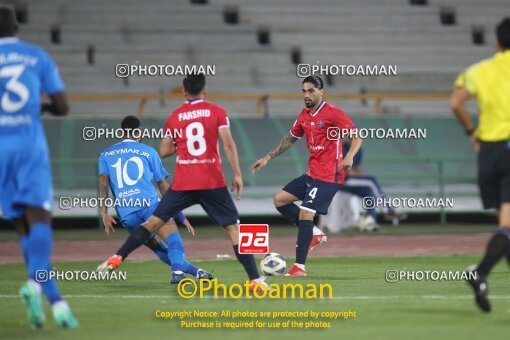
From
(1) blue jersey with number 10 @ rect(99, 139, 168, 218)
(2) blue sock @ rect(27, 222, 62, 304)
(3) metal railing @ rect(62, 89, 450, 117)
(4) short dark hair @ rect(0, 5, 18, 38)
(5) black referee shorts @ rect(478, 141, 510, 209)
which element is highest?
(4) short dark hair @ rect(0, 5, 18, 38)

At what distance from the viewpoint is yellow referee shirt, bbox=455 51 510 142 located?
9297 millimetres

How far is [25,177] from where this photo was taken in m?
8.42

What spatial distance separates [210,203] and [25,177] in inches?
122

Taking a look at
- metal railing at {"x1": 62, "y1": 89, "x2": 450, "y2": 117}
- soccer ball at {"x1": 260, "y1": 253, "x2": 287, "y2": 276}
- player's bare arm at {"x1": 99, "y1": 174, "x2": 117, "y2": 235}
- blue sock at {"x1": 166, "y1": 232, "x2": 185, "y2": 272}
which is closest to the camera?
blue sock at {"x1": 166, "y1": 232, "x2": 185, "y2": 272}

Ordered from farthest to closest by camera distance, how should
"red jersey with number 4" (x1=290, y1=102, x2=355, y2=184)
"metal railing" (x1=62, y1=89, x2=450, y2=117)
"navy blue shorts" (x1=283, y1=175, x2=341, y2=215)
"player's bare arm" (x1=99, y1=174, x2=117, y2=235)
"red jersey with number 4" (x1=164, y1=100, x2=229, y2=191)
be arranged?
1. "metal railing" (x1=62, y1=89, x2=450, y2=117)
2. "red jersey with number 4" (x1=290, y1=102, x2=355, y2=184)
3. "navy blue shorts" (x1=283, y1=175, x2=341, y2=215)
4. "player's bare arm" (x1=99, y1=174, x2=117, y2=235)
5. "red jersey with number 4" (x1=164, y1=100, x2=229, y2=191)

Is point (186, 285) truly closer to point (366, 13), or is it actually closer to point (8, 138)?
point (8, 138)

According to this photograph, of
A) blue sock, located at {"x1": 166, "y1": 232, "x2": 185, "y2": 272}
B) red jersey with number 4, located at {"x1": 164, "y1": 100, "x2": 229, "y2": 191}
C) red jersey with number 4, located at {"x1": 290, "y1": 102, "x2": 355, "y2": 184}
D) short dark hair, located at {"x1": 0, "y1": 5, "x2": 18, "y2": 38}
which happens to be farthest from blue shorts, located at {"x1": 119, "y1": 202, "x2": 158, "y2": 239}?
short dark hair, located at {"x1": 0, "y1": 5, "x2": 18, "y2": 38}

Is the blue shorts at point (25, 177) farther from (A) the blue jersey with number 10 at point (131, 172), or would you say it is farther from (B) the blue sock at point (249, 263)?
(A) the blue jersey with number 10 at point (131, 172)

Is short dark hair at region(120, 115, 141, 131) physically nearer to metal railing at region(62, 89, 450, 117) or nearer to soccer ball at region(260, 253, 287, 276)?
soccer ball at region(260, 253, 287, 276)

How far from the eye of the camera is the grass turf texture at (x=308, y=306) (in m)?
8.33

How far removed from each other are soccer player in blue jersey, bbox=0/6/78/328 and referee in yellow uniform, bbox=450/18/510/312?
3346mm

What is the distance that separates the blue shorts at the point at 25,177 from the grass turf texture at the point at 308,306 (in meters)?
1.02

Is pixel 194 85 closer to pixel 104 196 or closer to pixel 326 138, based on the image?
pixel 104 196

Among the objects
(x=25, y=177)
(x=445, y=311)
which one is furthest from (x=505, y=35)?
(x=25, y=177)
